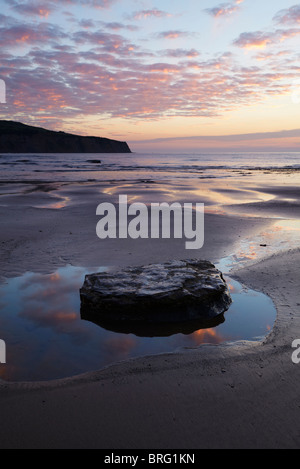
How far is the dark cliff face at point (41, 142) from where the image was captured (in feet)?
399

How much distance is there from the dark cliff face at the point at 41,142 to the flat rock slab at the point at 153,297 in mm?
129645

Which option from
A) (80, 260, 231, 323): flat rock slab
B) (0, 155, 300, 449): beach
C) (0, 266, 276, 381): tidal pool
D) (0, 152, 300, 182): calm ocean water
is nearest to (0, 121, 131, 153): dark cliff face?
(0, 152, 300, 182): calm ocean water

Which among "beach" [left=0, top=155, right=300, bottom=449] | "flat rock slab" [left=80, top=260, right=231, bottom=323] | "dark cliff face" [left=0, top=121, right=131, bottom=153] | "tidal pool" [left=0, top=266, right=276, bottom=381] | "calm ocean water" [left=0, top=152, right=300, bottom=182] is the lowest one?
"beach" [left=0, top=155, right=300, bottom=449]

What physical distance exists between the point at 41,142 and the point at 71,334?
137 meters

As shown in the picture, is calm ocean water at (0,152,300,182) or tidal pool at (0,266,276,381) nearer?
tidal pool at (0,266,276,381)

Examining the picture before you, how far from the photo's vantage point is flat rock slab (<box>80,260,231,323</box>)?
3.81 metres

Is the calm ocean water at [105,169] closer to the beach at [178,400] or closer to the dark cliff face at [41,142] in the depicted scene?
the beach at [178,400]

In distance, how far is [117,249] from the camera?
672 centimetres

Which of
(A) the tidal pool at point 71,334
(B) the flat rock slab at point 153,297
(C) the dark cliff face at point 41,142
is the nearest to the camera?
(A) the tidal pool at point 71,334

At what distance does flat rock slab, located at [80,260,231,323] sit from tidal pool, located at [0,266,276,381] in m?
0.19

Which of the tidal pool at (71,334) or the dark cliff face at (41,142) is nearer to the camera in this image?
the tidal pool at (71,334)

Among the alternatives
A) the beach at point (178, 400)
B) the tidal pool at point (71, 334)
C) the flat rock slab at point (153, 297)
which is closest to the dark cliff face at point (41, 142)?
the tidal pool at point (71, 334)

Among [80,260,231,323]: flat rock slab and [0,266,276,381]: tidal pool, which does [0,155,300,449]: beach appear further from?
[80,260,231,323]: flat rock slab

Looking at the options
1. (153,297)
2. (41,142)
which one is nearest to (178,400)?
(153,297)
